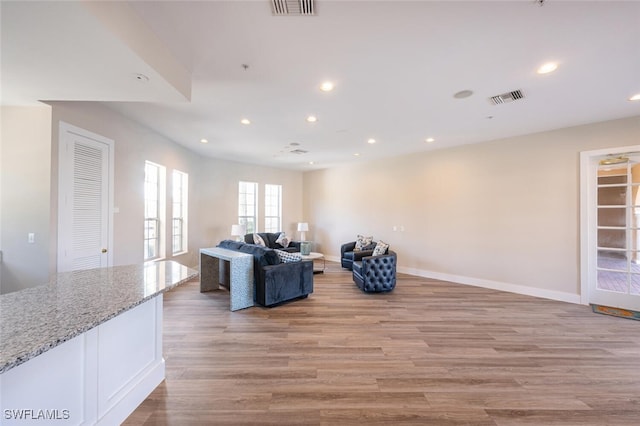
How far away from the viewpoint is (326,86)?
288 centimetres

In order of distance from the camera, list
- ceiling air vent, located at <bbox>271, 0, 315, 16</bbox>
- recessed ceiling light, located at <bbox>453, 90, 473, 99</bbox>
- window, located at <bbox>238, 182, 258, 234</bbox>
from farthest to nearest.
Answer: window, located at <bbox>238, 182, 258, 234</bbox> < recessed ceiling light, located at <bbox>453, 90, 473, 99</bbox> < ceiling air vent, located at <bbox>271, 0, 315, 16</bbox>

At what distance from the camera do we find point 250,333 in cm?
309

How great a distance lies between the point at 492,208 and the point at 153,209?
6.76m

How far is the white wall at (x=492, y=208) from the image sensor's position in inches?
166

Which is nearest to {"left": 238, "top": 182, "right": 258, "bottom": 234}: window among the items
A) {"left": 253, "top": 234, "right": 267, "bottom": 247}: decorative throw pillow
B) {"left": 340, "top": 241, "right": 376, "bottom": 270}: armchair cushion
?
{"left": 253, "top": 234, "right": 267, "bottom": 247}: decorative throw pillow

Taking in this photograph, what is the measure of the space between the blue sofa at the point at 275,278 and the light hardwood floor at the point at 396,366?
0.80 feet

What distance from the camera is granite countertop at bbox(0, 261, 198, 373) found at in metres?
1.09

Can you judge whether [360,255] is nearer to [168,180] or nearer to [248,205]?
[248,205]

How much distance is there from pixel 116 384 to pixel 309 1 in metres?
2.94

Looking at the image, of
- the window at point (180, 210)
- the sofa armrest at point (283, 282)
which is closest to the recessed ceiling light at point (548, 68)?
the sofa armrest at point (283, 282)

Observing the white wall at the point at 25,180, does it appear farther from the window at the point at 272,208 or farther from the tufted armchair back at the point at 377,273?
the window at the point at 272,208

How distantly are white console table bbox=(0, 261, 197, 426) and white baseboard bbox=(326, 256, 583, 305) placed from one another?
526 cm

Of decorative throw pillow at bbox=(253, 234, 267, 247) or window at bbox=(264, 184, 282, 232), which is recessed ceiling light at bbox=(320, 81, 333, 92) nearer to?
decorative throw pillow at bbox=(253, 234, 267, 247)

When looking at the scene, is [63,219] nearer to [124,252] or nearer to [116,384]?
[124,252]
